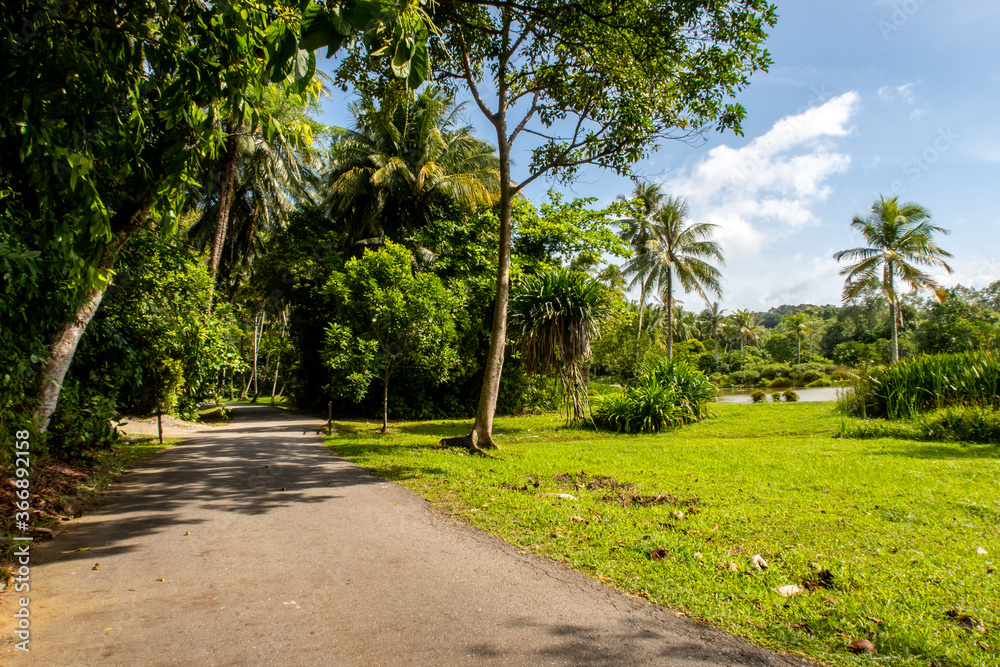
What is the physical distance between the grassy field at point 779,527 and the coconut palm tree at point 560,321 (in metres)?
3.11

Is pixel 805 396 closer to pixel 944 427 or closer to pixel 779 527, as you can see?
pixel 944 427

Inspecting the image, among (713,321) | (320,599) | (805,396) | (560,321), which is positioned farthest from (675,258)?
(713,321)

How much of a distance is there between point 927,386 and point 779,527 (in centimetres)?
1220

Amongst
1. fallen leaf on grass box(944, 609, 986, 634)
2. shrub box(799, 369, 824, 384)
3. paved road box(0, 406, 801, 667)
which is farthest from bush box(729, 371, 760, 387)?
fallen leaf on grass box(944, 609, 986, 634)

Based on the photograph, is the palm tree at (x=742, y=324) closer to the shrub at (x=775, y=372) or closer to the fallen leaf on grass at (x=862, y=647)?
the shrub at (x=775, y=372)

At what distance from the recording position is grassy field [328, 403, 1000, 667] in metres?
3.27

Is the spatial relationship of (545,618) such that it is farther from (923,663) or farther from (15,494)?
(15,494)

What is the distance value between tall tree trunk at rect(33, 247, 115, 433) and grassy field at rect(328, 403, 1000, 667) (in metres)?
4.23

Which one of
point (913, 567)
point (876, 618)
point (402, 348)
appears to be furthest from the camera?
point (402, 348)

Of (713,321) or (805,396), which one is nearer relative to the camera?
(805,396)

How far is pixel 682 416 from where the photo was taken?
15.4 metres

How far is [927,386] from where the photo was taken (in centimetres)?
1411

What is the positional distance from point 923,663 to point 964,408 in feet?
40.4

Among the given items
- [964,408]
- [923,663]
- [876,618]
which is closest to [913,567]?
[876,618]
